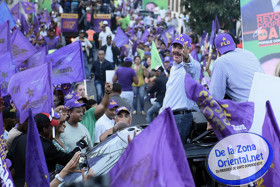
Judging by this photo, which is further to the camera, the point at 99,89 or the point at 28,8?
the point at 28,8

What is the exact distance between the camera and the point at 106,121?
7.71 m

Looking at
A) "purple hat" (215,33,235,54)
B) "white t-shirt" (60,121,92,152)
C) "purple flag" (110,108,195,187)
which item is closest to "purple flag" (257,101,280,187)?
"purple flag" (110,108,195,187)

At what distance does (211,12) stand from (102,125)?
16088mm

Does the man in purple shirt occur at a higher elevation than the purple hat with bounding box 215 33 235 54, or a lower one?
lower

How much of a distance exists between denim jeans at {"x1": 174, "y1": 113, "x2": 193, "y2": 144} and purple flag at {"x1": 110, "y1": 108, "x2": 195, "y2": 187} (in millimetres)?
2167

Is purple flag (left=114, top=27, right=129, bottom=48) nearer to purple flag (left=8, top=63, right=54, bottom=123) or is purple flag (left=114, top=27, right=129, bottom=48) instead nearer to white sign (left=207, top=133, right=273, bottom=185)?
purple flag (left=8, top=63, right=54, bottom=123)

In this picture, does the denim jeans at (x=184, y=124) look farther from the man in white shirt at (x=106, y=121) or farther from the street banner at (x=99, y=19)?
the street banner at (x=99, y=19)

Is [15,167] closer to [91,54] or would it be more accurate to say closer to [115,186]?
[115,186]

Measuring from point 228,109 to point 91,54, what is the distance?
18373 millimetres

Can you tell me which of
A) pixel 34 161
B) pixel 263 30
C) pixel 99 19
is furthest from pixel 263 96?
pixel 99 19

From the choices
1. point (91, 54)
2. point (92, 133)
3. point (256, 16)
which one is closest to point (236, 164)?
point (92, 133)

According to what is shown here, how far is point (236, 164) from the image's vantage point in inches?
164

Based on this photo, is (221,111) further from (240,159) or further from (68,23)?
(68,23)

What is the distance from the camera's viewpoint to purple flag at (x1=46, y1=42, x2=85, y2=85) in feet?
32.8
